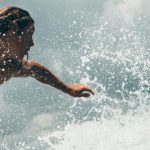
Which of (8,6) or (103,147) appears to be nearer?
(8,6)

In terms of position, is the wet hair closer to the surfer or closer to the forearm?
the surfer

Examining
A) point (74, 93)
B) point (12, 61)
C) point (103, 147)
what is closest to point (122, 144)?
point (103, 147)

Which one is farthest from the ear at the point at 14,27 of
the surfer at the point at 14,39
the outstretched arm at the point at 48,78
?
the outstretched arm at the point at 48,78

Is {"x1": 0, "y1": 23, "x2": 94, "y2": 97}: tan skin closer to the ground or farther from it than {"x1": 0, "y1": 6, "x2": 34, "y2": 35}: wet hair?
closer to the ground

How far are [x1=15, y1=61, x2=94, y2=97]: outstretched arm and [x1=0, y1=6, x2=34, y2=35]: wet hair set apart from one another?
151 cm

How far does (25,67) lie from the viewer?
11.7m

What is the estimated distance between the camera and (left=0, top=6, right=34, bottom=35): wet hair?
1024 centimetres

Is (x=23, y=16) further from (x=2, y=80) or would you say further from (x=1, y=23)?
(x=2, y=80)

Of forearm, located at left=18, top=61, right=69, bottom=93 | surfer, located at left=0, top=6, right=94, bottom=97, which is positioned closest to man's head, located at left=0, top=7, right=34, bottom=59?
surfer, located at left=0, top=6, right=94, bottom=97

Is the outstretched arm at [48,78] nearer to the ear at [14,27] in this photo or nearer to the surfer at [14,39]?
the surfer at [14,39]

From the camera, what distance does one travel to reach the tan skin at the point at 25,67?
33.8 ft

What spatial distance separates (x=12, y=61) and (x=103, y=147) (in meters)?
15.4

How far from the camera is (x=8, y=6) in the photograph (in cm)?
1043

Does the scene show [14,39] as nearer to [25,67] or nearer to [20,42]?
[20,42]
